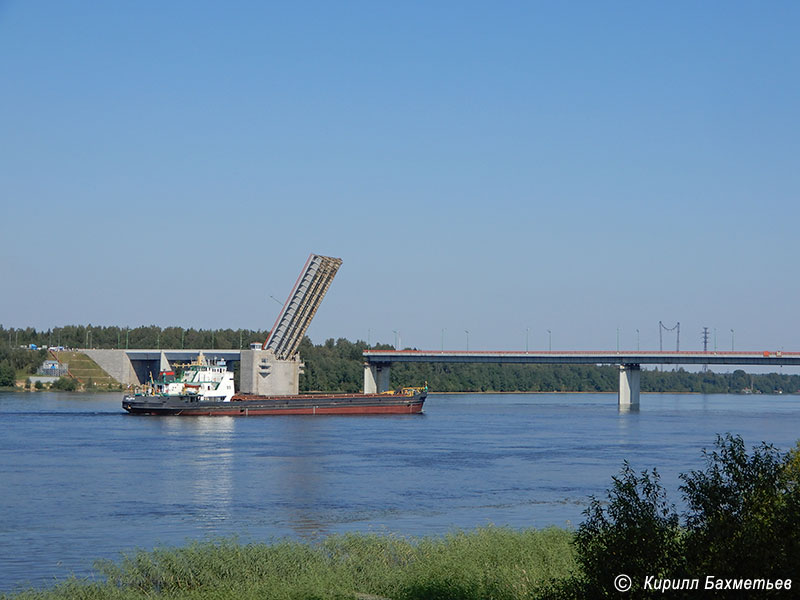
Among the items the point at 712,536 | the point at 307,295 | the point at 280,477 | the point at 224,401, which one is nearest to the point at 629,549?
the point at 712,536

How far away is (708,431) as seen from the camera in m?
64.1

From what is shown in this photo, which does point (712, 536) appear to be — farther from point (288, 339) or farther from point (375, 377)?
point (375, 377)

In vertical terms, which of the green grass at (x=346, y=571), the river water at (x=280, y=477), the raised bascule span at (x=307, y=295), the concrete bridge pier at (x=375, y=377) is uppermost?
the raised bascule span at (x=307, y=295)

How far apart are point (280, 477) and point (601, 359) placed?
61656 mm

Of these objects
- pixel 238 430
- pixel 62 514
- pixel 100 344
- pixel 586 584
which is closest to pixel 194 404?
pixel 238 430

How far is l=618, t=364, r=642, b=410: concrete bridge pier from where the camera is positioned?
3848 inches

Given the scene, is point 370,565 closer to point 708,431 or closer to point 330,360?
point 708,431

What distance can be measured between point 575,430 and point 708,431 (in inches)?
356

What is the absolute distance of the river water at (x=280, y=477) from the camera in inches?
922

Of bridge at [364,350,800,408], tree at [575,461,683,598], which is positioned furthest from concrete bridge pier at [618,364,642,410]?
tree at [575,461,683,598]

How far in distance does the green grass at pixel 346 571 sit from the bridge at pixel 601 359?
74.5m

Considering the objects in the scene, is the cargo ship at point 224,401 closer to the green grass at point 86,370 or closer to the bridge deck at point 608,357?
the bridge deck at point 608,357

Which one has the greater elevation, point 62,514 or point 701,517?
point 701,517

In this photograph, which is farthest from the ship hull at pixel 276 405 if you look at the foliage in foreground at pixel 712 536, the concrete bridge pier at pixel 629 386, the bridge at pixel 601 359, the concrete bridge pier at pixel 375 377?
the foliage in foreground at pixel 712 536
